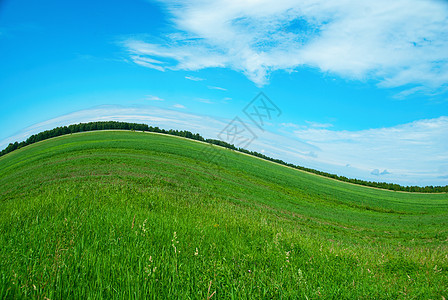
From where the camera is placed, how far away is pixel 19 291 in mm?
1775

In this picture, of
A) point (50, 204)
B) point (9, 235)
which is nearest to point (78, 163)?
point (50, 204)

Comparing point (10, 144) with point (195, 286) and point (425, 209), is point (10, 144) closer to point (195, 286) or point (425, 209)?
point (195, 286)

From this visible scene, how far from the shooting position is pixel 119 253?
275 cm

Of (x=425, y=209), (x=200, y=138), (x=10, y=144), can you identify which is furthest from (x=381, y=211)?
(x=10, y=144)

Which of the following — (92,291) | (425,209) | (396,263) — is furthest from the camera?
(425,209)

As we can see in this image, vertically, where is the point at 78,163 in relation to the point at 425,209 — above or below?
above

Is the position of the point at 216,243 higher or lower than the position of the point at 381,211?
higher

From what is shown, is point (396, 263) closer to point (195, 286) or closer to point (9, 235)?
point (195, 286)

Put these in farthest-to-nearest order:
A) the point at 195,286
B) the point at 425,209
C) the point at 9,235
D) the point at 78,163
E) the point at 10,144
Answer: the point at 10,144 → the point at 425,209 → the point at 78,163 → the point at 9,235 → the point at 195,286

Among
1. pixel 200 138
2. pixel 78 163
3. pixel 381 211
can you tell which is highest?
pixel 200 138

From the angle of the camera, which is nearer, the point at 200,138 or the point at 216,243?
the point at 216,243

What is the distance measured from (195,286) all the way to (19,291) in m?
1.51

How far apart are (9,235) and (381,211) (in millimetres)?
51938

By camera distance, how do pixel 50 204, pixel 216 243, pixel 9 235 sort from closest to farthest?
pixel 9 235, pixel 216 243, pixel 50 204
